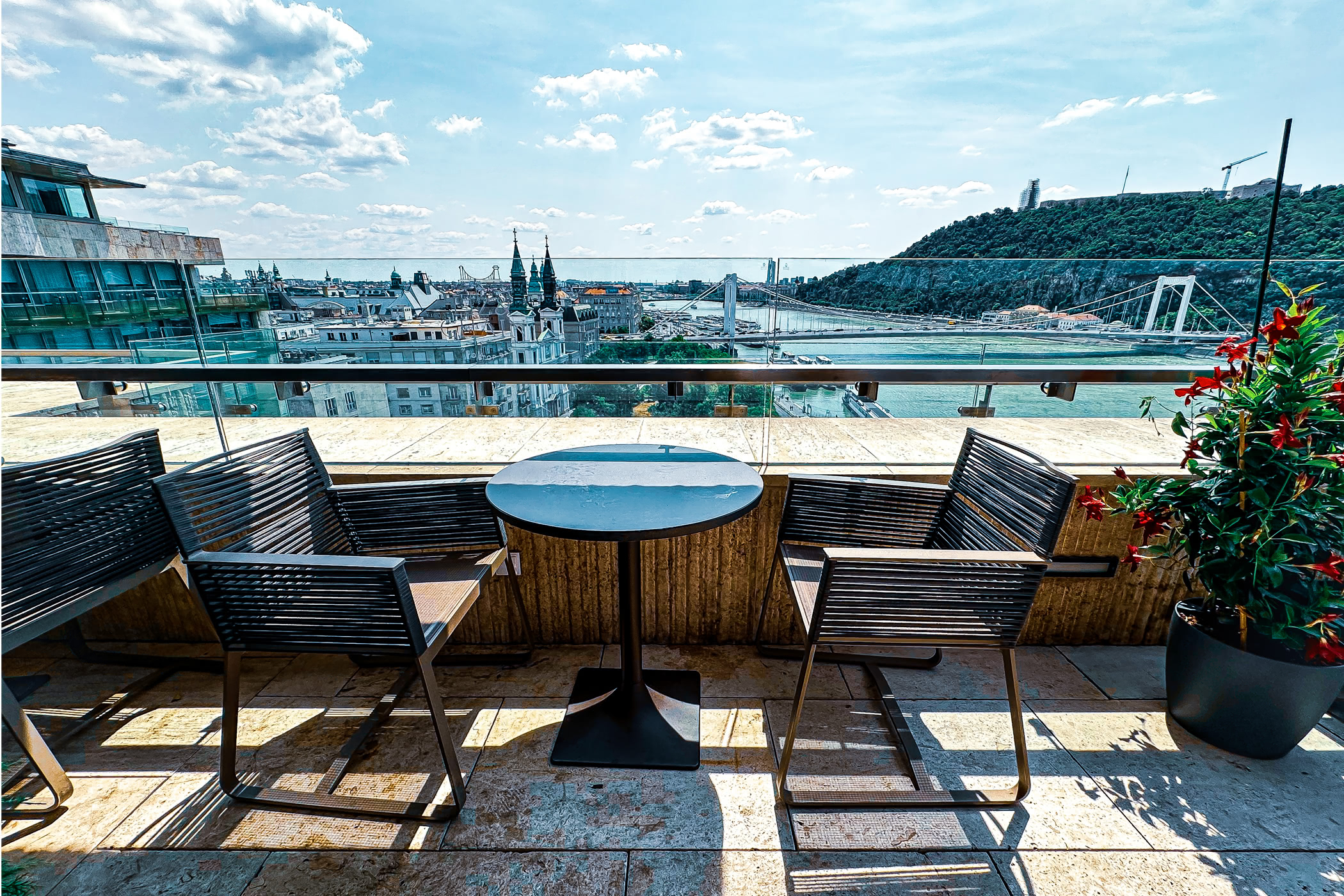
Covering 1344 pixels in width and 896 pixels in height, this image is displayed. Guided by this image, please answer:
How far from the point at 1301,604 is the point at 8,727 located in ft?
12.1

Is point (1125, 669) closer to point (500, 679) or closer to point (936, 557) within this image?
point (936, 557)

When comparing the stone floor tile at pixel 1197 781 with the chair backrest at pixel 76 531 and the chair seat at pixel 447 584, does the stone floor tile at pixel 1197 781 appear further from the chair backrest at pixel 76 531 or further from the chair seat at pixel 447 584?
the chair backrest at pixel 76 531

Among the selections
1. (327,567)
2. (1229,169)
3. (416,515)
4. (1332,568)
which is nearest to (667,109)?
(1229,169)

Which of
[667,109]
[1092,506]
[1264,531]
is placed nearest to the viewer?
[1264,531]

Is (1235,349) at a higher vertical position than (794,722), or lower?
higher

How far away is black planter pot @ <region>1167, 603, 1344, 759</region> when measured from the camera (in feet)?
5.12

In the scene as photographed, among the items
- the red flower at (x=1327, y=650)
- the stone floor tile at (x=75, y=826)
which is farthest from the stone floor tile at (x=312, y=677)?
the red flower at (x=1327, y=650)

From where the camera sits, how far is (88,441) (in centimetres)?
206

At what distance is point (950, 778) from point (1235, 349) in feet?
5.15

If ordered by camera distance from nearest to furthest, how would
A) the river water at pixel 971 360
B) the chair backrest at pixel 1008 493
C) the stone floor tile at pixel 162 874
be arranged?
the stone floor tile at pixel 162 874 < the chair backrest at pixel 1008 493 < the river water at pixel 971 360

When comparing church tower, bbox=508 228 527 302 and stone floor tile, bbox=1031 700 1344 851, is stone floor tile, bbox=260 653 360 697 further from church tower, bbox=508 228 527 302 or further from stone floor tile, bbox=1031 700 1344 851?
stone floor tile, bbox=1031 700 1344 851

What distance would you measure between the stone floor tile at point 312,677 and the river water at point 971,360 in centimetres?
206

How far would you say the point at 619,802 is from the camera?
151 cm

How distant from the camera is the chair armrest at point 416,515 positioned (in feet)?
6.14
